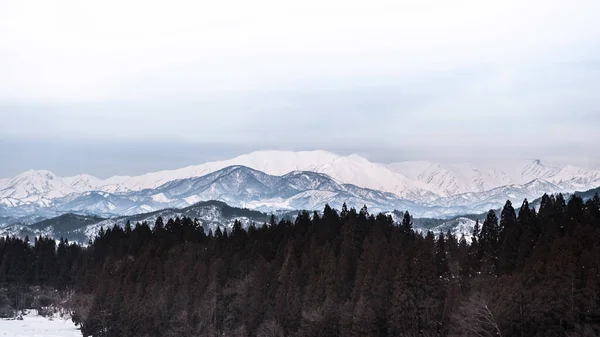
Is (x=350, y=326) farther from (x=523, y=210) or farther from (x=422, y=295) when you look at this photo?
(x=523, y=210)

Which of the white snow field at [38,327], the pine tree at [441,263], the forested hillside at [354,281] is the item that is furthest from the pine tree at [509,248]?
the white snow field at [38,327]

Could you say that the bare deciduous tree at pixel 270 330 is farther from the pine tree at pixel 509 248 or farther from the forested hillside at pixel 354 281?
the pine tree at pixel 509 248

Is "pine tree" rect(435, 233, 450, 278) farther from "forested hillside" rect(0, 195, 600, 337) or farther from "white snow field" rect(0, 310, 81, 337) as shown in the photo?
"white snow field" rect(0, 310, 81, 337)

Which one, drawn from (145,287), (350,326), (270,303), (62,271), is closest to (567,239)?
(350,326)

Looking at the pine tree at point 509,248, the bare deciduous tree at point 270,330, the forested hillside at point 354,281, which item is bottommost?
the bare deciduous tree at point 270,330

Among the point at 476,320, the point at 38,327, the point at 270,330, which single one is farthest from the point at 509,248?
the point at 38,327

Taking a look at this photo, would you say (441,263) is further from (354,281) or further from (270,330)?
(270,330)
